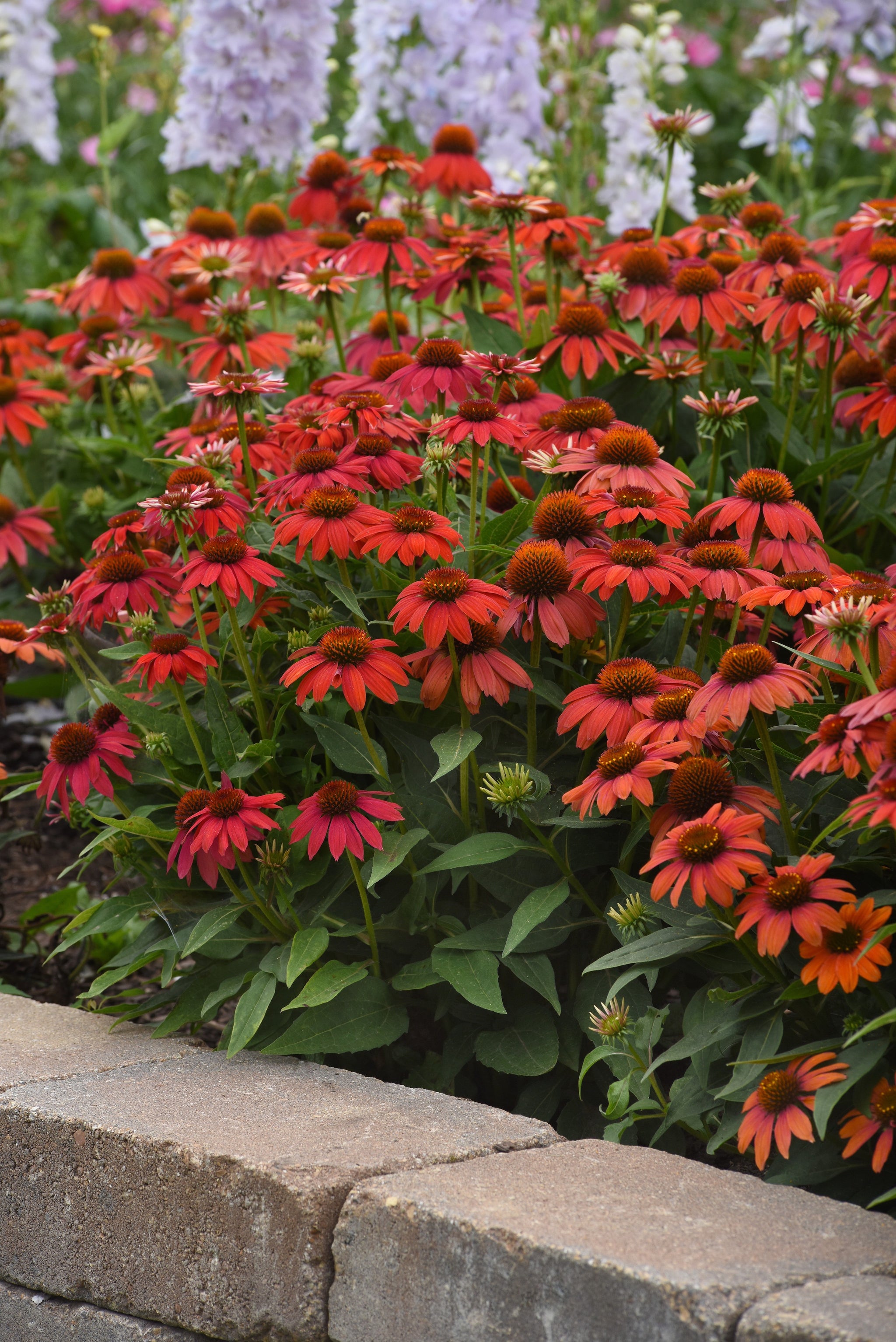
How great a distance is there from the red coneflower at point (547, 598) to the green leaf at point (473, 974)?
376mm

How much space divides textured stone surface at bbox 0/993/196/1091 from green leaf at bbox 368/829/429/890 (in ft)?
1.38

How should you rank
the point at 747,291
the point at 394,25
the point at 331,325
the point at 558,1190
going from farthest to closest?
1. the point at 394,25
2. the point at 331,325
3. the point at 747,291
4. the point at 558,1190

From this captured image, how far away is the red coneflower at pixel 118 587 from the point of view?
5.73ft

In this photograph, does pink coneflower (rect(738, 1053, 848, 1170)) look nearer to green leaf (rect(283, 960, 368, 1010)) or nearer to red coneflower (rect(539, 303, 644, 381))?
green leaf (rect(283, 960, 368, 1010))

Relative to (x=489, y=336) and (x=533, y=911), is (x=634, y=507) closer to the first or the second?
(x=533, y=911)

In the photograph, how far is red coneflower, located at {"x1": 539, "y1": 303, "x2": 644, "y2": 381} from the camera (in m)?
1.98

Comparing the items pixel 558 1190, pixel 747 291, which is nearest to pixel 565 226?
pixel 747 291

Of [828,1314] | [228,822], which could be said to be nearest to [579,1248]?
[828,1314]

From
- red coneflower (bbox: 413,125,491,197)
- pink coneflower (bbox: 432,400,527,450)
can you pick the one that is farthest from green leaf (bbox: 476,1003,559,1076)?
red coneflower (bbox: 413,125,491,197)

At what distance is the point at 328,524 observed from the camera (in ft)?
5.26

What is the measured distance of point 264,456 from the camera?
1.93 m

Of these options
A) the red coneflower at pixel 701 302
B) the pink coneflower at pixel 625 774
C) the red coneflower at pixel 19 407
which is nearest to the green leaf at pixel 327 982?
the pink coneflower at pixel 625 774

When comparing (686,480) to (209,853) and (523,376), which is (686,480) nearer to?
(523,376)

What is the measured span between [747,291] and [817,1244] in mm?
1446
